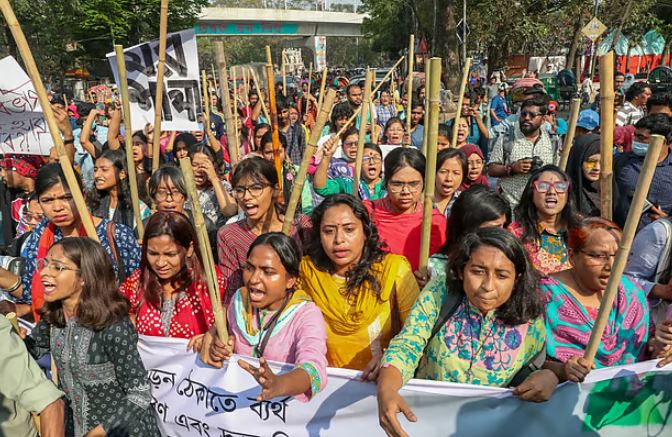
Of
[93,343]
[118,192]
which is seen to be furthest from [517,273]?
[118,192]

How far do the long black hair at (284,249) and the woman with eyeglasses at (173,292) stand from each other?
1.51 ft

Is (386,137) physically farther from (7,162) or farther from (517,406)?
(517,406)

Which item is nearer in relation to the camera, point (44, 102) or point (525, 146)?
point (44, 102)

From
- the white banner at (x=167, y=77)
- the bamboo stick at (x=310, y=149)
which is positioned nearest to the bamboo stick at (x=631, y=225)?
the bamboo stick at (x=310, y=149)

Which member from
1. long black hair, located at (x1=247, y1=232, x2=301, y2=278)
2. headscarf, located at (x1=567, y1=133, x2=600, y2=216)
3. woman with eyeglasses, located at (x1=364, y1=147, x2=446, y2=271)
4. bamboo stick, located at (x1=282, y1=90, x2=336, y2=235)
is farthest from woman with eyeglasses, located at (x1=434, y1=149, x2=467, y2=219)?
long black hair, located at (x1=247, y1=232, x2=301, y2=278)

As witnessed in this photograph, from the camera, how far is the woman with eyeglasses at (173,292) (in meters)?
2.57

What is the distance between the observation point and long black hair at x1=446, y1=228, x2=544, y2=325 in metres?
1.99

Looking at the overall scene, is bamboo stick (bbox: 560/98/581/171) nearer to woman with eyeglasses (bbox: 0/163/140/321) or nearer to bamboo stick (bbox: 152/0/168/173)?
bamboo stick (bbox: 152/0/168/173)

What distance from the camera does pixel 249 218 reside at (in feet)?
9.95

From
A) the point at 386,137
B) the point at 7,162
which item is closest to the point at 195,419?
the point at 7,162

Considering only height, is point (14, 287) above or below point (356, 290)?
below

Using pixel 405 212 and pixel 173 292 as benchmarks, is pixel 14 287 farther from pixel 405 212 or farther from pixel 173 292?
pixel 405 212

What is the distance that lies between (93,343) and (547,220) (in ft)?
7.32

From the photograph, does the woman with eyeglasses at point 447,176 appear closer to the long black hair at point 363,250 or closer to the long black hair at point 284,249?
the long black hair at point 363,250
